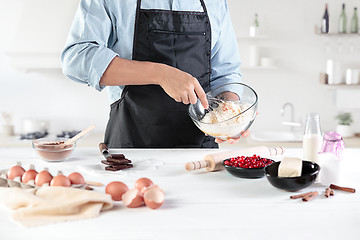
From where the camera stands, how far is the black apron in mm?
1895

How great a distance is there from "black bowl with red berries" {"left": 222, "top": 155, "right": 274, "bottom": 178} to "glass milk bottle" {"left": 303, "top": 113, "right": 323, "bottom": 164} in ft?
0.47

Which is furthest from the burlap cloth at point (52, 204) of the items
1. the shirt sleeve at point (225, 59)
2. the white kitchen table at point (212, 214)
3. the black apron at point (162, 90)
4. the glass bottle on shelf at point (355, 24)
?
the glass bottle on shelf at point (355, 24)

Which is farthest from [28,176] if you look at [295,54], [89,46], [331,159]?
[295,54]

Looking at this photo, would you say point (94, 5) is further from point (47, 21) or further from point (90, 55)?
point (47, 21)

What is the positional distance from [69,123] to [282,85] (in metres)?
1.90

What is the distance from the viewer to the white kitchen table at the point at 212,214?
98 centimetres

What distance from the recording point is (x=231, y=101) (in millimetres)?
1588

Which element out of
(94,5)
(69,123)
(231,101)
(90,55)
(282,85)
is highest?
(94,5)

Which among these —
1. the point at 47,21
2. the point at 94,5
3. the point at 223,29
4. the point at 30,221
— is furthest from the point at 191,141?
the point at 47,21

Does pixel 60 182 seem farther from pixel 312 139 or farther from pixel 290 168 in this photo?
pixel 312 139

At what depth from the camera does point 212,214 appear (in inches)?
42.8

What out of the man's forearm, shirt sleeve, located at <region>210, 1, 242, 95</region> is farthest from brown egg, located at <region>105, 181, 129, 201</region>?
shirt sleeve, located at <region>210, 1, 242, 95</region>

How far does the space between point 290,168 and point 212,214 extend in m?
0.31

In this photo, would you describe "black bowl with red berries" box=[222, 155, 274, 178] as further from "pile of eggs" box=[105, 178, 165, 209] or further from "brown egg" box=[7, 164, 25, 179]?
"brown egg" box=[7, 164, 25, 179]
